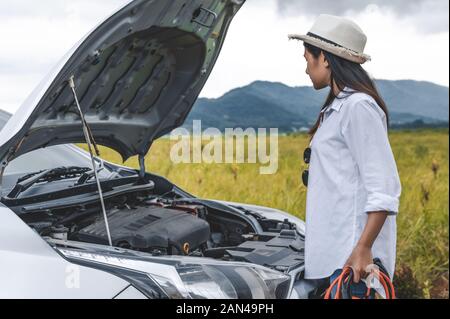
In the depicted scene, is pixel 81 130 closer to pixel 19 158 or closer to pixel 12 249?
pixel 19 158

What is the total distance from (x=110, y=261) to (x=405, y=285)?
3665 millimetres

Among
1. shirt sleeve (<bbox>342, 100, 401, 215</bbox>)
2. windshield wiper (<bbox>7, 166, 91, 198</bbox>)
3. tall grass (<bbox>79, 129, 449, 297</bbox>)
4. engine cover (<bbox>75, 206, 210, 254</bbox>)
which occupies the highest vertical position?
shirt sleeve (<bbox>342, 100, 401, 215</bbox>)

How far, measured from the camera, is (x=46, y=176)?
337cm

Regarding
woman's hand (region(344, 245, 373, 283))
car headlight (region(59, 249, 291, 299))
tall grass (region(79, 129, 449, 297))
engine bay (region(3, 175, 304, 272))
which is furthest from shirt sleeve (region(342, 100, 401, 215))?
tall grass (region(79, 129, 449, 297))

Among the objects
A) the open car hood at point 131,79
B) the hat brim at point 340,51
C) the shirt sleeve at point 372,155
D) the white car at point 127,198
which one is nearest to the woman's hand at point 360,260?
the shirt sleeve at point 372,155

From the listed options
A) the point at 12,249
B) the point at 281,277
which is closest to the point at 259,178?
the point at 281,277

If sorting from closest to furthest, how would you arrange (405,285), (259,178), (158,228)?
(158,228) → (405,285) → (259,178)

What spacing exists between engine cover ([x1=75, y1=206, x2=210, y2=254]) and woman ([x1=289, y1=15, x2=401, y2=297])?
70 cm

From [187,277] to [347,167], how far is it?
0.73 meters

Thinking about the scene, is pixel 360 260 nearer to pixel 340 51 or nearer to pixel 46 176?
pixel 340 51

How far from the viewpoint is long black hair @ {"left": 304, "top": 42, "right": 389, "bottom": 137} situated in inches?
105

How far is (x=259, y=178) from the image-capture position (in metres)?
7.09

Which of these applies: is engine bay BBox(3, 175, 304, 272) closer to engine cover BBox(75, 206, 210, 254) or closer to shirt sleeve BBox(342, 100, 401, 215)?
engine cover BBox(75, 206, 210, 254)

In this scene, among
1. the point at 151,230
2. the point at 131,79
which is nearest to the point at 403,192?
the point at 131,79
